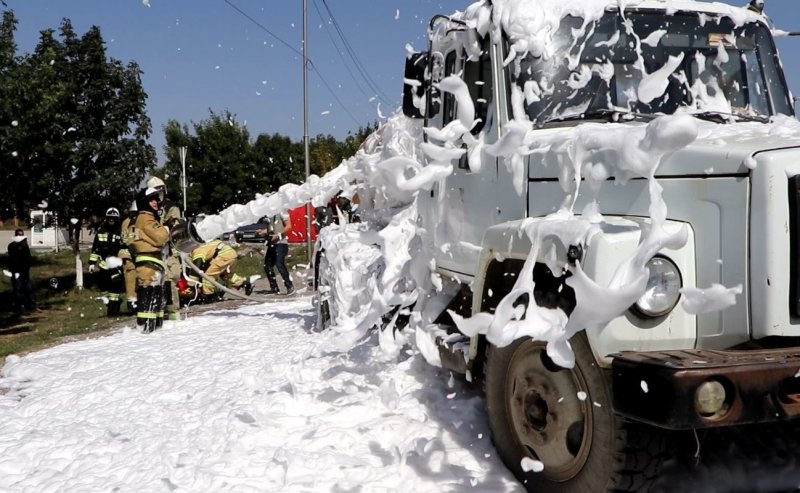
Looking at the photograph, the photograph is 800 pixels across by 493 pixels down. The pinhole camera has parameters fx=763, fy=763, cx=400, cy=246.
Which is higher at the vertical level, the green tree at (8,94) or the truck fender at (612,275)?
the green tree at (8,94)

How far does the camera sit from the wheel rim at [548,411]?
334cm

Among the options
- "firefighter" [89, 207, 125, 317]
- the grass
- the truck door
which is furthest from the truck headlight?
"firefighter" [89, 207, 125, 317]

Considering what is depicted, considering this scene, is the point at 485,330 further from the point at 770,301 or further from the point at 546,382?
the point at 770,301

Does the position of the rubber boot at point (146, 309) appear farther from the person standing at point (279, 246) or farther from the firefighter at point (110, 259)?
the person standing at point (279, 246)

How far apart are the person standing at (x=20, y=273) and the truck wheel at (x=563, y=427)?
14.3 meters

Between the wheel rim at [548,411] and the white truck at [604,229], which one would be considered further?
the wheel rim at [548,411]

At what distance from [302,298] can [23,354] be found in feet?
18.1

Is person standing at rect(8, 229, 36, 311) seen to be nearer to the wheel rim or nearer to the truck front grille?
the wheel rim

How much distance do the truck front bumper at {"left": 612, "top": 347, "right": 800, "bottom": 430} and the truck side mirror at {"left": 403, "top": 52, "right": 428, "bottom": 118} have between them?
2742mm

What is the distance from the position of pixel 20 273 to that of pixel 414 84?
1327cm

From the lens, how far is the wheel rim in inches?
131

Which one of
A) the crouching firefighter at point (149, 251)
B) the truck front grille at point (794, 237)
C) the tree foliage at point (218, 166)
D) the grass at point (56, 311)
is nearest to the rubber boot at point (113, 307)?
the grass at point (56, 311)

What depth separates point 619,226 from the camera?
323 cm

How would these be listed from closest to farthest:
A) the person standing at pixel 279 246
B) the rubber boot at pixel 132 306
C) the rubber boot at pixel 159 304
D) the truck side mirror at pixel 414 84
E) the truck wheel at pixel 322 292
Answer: the truck side mirror at pixel 414 84, the truck wheel at pixel 322 292, the rubber boot at pixel 159 304, the rubber boot at pixel 132 306, the person standing at pixel 279 246
